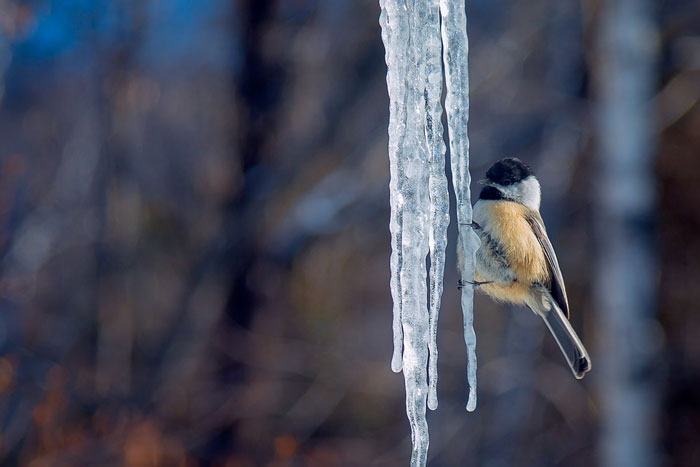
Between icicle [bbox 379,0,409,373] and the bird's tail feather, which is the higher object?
icicle [bbox 379,0,409,373]

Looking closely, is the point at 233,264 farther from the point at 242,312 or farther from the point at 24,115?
the point at 24,115

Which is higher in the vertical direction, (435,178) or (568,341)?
(435,178)

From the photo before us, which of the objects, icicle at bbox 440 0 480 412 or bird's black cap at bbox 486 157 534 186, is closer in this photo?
icicle at bbox 440 0 480 412

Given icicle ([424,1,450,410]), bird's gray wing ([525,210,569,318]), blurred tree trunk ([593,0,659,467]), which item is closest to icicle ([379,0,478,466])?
icicle ([424,1,450,410])

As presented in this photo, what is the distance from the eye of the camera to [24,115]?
23.3 feet

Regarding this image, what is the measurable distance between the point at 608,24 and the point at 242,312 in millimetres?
2887

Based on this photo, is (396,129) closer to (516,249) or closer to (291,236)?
(516,249)

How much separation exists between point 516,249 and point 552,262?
0.09m

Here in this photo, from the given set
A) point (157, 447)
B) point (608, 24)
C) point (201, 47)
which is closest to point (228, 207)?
point (157, 447)

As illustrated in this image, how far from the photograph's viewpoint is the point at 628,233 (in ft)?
10.8

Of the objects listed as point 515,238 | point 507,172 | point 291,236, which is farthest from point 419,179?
point 291,236

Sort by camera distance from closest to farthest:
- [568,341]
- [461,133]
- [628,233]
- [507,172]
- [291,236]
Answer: [461,133], [568,341], [507,172], [628,233], [291,236]

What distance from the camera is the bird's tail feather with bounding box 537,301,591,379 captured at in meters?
1.28

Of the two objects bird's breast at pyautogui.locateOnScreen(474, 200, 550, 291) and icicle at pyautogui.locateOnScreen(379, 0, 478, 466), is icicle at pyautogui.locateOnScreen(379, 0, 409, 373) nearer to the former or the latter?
icicle at pyautogui.locateOnScreen(379, 0, 478, 466)
